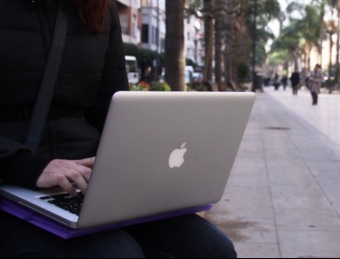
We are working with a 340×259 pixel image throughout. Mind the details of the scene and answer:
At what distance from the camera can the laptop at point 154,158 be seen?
4.89ft

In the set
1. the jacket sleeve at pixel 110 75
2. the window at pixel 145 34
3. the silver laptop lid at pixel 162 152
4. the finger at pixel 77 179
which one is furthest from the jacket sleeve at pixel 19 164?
the window at pixel 145 34

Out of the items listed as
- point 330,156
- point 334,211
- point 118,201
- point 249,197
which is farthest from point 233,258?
point 330,156

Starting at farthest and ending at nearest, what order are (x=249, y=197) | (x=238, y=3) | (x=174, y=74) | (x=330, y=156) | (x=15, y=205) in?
1. (x=238, y=3)
2. (x=174, y=74)
3. (x=330, y=156)
4. (x=249, y=197)
5. (x=15, y=205)

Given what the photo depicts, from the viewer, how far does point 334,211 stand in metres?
5.84

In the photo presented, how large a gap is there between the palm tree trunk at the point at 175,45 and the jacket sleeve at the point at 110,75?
871 centimetres

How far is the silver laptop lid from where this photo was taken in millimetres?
1489

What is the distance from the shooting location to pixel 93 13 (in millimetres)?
2154

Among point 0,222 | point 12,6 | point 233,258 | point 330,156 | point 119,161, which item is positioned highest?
point 12,6

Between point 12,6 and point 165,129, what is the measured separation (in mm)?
732

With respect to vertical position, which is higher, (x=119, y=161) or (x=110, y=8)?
(x=110, y=8)

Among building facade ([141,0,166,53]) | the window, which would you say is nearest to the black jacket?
building facade ([141,0,166,53])

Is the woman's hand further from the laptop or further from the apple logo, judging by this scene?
the apple logo

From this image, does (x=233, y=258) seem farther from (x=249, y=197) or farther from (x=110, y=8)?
(x=249, y=197)

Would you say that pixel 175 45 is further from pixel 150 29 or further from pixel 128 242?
pixel 150 29
